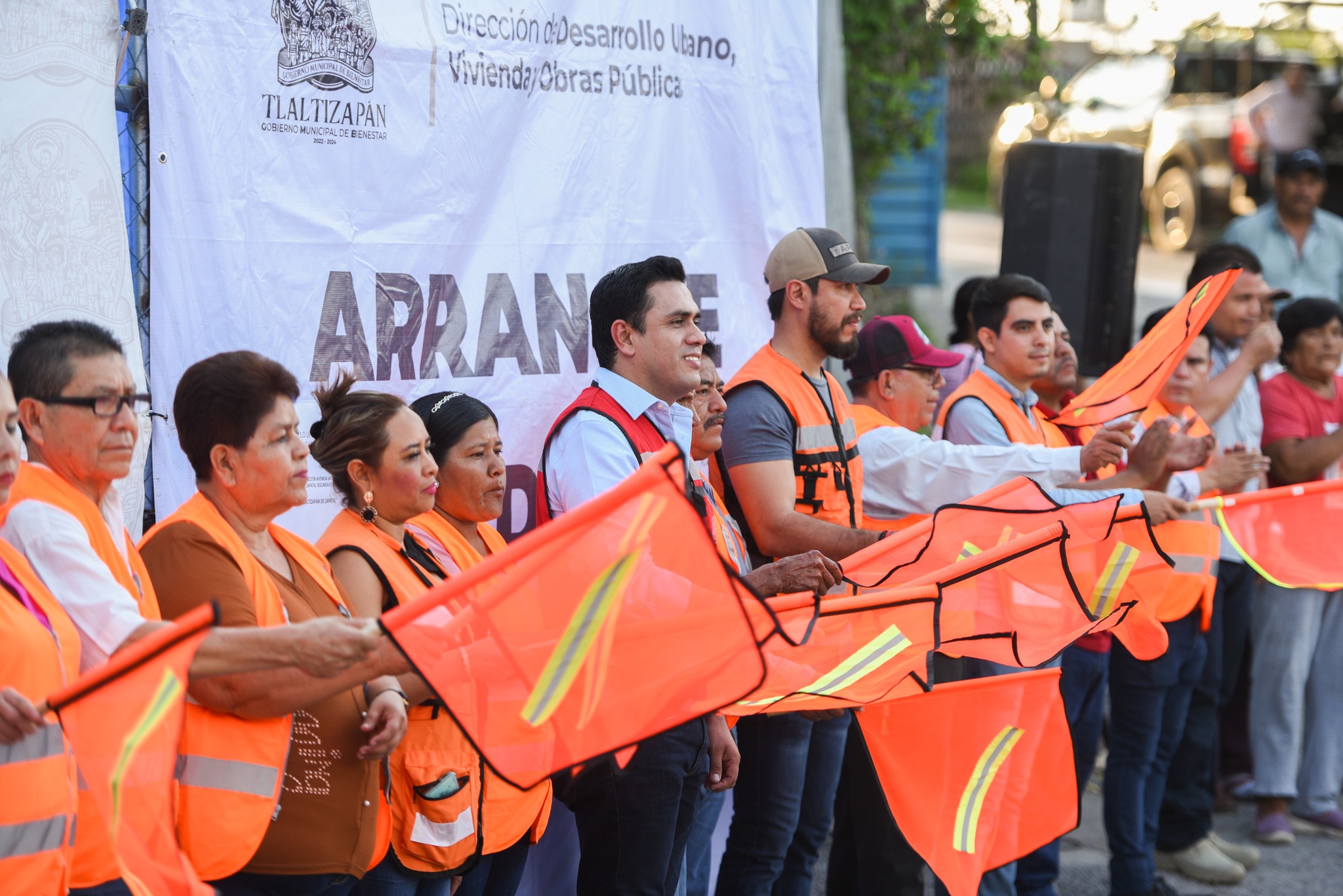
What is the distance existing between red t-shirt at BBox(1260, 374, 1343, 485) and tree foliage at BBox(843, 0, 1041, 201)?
427 centimetres

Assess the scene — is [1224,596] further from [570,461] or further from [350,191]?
[350,191]

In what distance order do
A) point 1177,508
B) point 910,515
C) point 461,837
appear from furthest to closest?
1. point 910,515
2. point 1177,508
3. point 461,837

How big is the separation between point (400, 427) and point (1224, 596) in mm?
4099

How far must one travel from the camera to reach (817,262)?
4.54 m

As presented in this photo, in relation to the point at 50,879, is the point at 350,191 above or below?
above

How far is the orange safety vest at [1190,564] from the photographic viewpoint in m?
4.67

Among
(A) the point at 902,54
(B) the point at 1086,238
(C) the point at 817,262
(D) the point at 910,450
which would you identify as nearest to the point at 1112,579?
(D) the point at 910,450

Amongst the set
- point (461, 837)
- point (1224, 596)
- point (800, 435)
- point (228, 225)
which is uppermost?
point (228, 225)

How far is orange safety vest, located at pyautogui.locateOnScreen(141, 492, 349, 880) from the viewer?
8.88 feet

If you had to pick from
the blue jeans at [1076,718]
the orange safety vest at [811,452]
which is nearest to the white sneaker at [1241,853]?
the blue jeans at [1076,718]

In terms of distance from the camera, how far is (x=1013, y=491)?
407 cm

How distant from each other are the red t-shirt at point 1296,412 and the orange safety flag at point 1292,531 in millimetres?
1730

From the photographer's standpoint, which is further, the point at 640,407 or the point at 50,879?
the point at 640,407

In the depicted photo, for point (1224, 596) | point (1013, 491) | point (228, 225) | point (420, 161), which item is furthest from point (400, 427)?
point (1224, 596)
